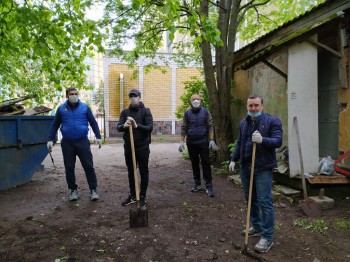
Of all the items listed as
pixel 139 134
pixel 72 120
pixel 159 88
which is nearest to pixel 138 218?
pixel 139 134

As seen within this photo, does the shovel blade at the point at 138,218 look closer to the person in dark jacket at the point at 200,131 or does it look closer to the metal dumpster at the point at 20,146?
the person in dark jacket at the point at 200,131

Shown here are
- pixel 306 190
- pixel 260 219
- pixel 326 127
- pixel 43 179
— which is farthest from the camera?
pixel 43 179

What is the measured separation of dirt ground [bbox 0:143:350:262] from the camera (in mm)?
3691

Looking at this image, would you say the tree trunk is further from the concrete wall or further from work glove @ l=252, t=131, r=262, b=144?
work glove @ l=252, t=131, r=262, b=144

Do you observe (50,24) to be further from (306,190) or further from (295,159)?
(306,190)

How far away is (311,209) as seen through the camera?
5027 mm

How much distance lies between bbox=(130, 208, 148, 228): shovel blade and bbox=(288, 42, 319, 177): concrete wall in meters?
2.98

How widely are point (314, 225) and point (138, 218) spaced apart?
8.63 feet

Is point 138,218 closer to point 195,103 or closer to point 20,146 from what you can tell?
→ point 195,103

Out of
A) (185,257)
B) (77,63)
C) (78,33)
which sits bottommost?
(185,257)

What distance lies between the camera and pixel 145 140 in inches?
207

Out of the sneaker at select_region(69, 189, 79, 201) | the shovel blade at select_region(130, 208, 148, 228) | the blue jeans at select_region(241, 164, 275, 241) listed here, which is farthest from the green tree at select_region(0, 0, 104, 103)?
the blue jeans at select_region(241, 164, 275, 241)

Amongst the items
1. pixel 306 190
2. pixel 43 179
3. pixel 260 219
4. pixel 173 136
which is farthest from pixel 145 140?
pixel 173 136

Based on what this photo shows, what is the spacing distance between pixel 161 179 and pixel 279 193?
3062 mm
